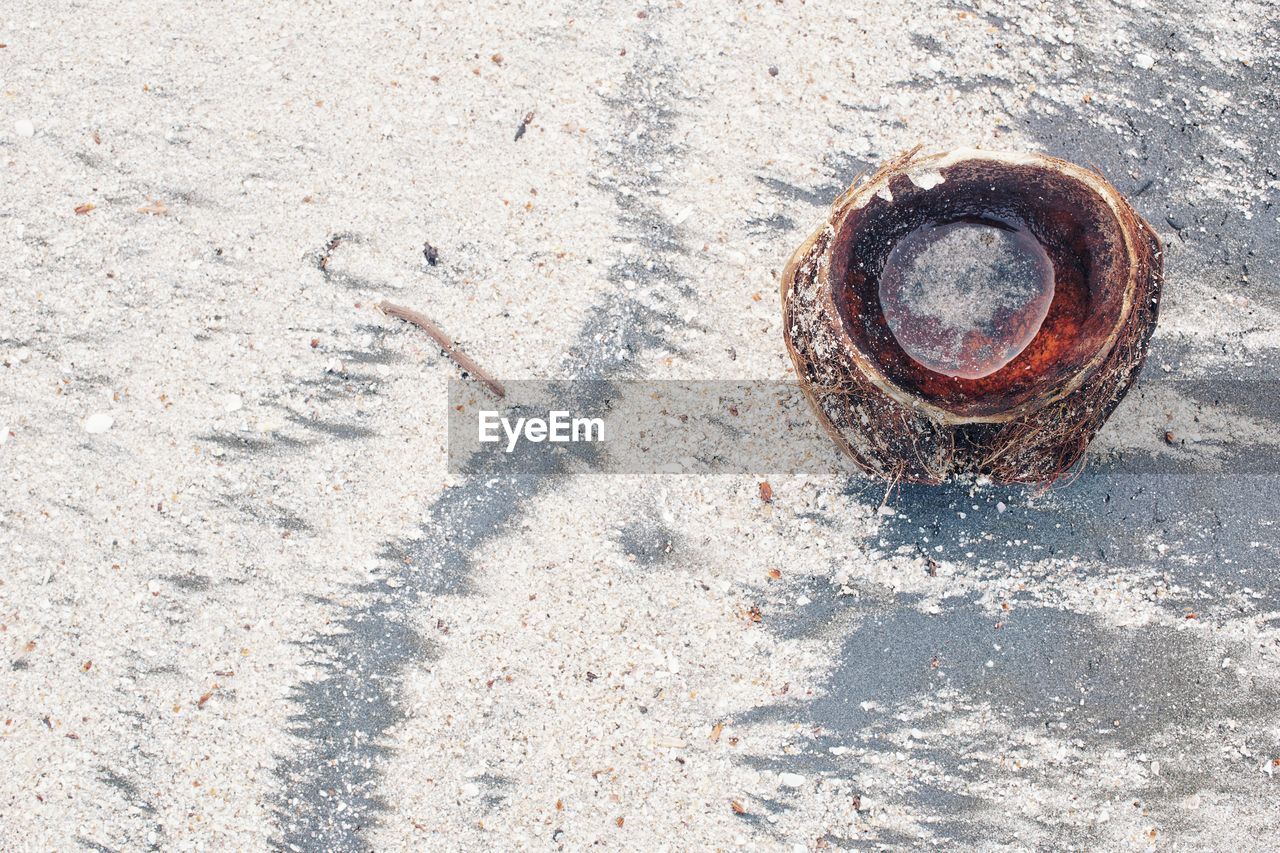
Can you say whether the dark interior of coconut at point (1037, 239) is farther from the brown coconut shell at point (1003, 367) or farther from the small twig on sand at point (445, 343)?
the small twig on sand at point (445, 343)

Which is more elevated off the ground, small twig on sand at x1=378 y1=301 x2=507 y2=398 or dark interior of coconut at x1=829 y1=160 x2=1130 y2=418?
dark interior of coconut at x1=829 y1=160 x2=1130 y2=418

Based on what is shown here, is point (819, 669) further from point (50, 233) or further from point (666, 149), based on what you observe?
point (50, 233)

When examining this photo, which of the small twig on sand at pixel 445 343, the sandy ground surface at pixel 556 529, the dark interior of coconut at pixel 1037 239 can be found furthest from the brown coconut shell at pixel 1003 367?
the small twig on sand at pixel 445 343

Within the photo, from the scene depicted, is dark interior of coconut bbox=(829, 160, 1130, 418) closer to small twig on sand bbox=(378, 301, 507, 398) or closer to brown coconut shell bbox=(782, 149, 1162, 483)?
brown coconut shell bbox=(782, 149, 1162, 483)

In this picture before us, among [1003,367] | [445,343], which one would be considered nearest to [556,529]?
[445,343]

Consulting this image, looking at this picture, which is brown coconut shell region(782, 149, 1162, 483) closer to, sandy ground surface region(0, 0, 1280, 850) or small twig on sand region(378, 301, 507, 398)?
sandy ground surface region(0, 0, 1280, 850)

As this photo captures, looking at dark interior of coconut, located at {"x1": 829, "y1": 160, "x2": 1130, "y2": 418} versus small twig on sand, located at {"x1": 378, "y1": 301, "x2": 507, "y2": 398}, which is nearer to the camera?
dark interior of coconut, located at {"x1": 829, "y1": 160, "x2": 1130, "y2": 418}

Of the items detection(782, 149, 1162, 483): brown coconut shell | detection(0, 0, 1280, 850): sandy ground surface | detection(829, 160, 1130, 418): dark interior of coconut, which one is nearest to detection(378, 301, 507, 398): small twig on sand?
detection(0, 0, 1280, 850): sandy ground surface
